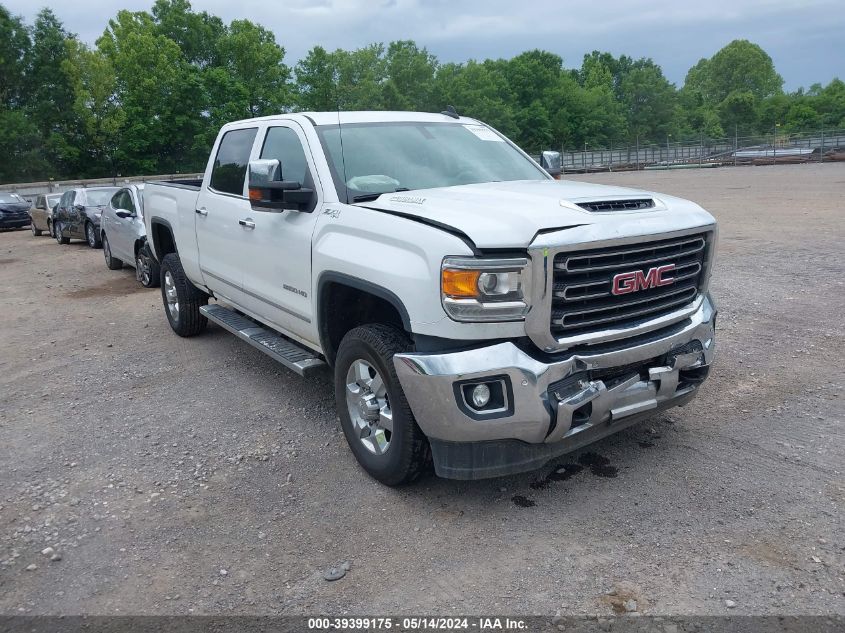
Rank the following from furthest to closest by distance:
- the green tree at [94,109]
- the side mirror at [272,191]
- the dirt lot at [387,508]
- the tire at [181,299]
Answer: the green tree at [94,109] < the tire at [181,299] < the side mirror at [272,191] < the dirt lot at [387,508]

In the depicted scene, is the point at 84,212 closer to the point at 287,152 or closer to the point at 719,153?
the point at 287,152

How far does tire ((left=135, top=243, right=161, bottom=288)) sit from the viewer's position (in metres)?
10.9

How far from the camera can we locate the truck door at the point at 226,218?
5543mm

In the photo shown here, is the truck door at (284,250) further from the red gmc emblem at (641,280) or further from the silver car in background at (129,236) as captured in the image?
the silver car in background at (129,236)

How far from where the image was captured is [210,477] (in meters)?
4.28

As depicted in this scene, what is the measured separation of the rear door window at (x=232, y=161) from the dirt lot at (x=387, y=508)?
65.1 inches

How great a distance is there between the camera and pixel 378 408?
3932 mm

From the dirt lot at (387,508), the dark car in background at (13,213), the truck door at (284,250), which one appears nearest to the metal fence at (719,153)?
the dark car in background at (13,213)

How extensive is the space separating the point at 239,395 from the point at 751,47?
497 feet

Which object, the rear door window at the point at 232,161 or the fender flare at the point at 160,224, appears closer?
the rear door window at the point at 232,161

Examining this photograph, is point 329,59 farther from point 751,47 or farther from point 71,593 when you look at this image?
point 751,47

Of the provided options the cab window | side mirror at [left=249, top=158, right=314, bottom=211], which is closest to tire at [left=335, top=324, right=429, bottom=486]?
side mirror at [left=249, top=158, right=314, bottom=211]

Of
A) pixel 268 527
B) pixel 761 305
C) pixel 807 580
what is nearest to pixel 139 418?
pixel 268 527

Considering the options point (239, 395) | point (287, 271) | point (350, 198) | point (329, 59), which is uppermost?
point (329, 59)
